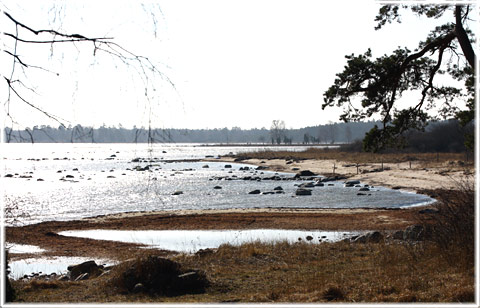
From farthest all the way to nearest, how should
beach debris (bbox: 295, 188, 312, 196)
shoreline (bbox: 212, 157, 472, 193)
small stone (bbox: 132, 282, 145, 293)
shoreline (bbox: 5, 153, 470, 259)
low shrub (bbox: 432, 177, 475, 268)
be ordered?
shoreline (bbox: 212, 157, 472, 193)
beach debris (bbox: 295, 188, 312, 196)
shoreline (bbox: 5, 153, 470, 259)
small stone (bbox: 132, 282, 145, 293)
low shrub (bbox: 432, 177, 475, 268)

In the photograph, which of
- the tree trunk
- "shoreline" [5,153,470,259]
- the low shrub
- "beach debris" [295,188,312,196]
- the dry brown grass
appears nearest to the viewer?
the dry brown grass

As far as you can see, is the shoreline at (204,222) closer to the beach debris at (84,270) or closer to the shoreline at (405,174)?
the beach debris at (84,270)

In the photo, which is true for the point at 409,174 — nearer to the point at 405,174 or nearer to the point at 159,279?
the point at 405,174

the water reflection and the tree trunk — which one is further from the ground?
the tree trunk

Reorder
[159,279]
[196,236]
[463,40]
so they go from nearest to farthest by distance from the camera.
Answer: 1. [159,279]
2. [463,40]
3. [196,236]

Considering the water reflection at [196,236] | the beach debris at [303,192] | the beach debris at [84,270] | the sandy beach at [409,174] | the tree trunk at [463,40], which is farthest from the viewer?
the sandy beach at [409,174]

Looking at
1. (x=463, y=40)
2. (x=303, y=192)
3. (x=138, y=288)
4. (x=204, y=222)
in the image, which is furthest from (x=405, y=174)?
(x=138, y=288)

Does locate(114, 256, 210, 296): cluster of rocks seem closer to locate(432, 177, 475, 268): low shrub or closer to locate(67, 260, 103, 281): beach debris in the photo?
locate(432, 177, 475, 268): low shrub

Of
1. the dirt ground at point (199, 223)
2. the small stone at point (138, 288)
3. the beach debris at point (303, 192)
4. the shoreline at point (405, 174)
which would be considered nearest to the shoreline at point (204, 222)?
the dirt ground at point (199, 223)

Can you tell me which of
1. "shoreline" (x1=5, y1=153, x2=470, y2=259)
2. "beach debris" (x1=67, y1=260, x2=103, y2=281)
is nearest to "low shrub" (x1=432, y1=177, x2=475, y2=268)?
"beach debris" (x1=67, y1=260, x2=103, y2=281)

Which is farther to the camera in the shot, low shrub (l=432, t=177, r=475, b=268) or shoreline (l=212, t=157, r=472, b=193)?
shoreline (l=212, t=157, r=472, b=193)

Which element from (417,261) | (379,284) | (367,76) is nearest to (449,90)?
(367,76)

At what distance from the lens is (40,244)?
23.0 meters

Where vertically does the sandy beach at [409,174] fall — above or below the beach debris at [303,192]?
above
